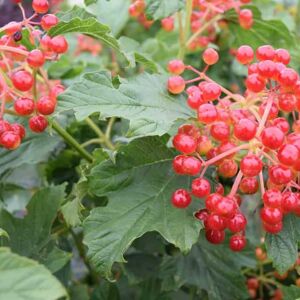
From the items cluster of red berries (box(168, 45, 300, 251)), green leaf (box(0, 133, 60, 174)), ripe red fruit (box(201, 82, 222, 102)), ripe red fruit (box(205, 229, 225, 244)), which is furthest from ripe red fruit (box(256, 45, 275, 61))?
green leaf (box(0, 133, 60, 174))

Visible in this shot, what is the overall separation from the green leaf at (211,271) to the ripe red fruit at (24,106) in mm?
483

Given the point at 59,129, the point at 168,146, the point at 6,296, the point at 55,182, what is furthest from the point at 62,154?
the point at 6,296

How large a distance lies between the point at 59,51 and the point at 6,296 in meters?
0.53

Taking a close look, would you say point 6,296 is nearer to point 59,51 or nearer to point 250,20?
point 59,51

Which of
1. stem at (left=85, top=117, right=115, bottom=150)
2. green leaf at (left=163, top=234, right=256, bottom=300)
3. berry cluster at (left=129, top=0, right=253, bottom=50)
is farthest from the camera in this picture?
berry cluster at (left=129, top=0, right=253, bottom=50)

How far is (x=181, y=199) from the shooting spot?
41.4 inches

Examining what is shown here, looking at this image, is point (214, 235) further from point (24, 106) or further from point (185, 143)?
point (24, 106)

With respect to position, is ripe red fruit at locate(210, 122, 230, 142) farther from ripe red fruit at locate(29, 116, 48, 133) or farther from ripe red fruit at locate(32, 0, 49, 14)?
ripe red fruit at locate(32, 0, 49, 14)

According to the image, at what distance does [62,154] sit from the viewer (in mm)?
1506

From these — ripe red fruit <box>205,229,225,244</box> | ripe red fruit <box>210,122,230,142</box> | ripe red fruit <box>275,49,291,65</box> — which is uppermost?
ripe red fruit <box>275,49,291,65</box>

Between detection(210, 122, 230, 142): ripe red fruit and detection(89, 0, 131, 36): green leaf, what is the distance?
0.82 metres

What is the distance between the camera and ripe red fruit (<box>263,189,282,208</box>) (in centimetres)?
99

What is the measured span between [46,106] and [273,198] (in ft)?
1.45

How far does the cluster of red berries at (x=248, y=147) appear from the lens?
98cm
